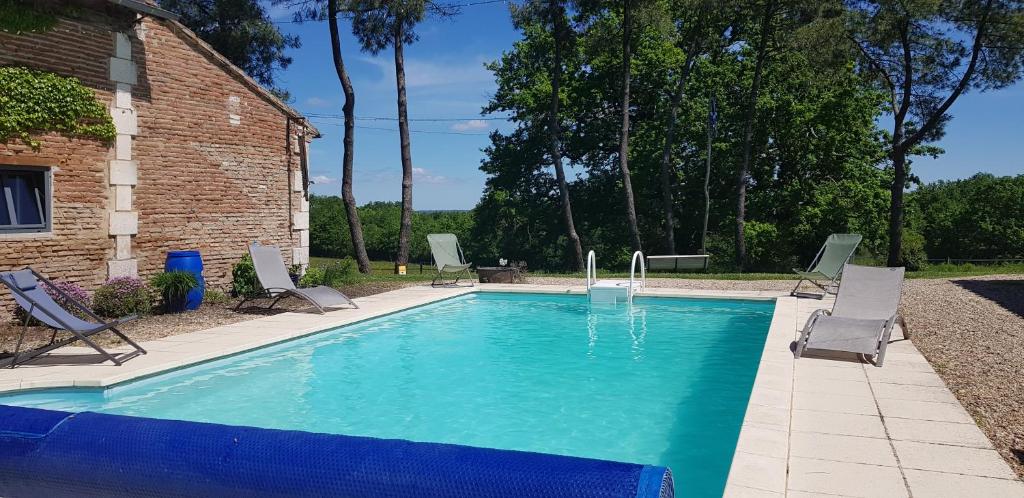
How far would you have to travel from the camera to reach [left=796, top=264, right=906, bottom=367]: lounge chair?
6688 mm

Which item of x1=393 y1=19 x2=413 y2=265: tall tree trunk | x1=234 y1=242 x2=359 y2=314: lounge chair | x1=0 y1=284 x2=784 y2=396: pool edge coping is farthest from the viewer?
x1=393 y1=19 x2=413 y2=265: tall tree trunk

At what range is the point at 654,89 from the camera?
30.2 metres

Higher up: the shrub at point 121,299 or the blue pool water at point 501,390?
the shrub at point 121,299

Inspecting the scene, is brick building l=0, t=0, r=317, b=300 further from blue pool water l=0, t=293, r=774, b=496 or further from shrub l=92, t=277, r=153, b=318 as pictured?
blue pool water l=0, t=293, r=774, b=496

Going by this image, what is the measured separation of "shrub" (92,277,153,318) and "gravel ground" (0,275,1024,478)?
11.3 inches

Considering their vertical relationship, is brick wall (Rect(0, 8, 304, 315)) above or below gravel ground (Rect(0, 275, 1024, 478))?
above

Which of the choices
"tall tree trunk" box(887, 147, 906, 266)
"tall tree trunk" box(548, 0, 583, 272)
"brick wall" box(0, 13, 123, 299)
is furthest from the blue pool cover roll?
"tall tree trunk" box(887, 147, 906, 266)

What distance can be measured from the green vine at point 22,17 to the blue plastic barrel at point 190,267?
4339mm

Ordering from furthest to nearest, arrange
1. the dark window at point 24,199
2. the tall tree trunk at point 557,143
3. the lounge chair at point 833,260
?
the tall tree trunk at point 557,143
the lounge chair at point 833,260
the dark window at point 24,199

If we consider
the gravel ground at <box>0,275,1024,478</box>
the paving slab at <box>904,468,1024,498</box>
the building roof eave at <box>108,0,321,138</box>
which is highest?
the building roof eave at <box>108,0,321,138</box>

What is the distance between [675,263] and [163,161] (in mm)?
12654

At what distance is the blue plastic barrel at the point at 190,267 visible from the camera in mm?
10539

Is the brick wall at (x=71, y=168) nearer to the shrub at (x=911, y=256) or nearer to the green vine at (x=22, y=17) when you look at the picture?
the green vine at (x=22, y=17)

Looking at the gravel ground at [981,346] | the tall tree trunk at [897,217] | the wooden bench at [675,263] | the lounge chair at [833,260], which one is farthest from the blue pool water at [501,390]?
the tall tree trunk at [897,217]
